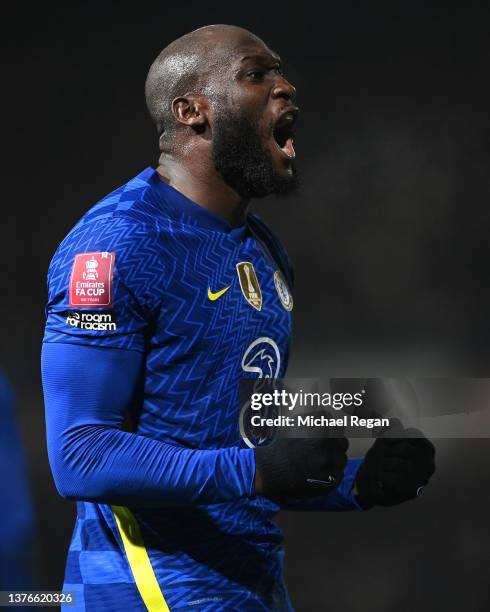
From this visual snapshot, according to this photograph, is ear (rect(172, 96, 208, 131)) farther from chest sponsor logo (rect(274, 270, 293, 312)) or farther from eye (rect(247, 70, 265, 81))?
chest sponsor logo (rect(274, 270, 293, 312))

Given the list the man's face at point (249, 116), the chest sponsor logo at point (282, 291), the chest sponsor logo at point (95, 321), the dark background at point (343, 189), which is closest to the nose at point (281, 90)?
the man's face at point (249, 116)

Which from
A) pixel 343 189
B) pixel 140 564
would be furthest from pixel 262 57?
pixel 343 189

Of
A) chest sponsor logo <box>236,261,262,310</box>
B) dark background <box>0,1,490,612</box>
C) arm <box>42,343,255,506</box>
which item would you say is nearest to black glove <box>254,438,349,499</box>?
arm <box>42,343,255,506</box>

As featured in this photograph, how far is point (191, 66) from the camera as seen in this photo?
1.35 m

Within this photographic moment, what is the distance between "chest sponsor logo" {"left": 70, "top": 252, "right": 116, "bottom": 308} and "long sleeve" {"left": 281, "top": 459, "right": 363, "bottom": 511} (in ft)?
1.33

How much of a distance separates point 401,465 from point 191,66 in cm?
56

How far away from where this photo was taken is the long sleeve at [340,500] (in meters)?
1.39

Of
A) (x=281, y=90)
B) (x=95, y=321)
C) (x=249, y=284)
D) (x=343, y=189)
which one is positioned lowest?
(x=95, y=321)

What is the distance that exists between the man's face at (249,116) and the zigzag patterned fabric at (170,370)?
0.11 m

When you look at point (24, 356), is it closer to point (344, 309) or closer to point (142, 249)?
point (344, 309)

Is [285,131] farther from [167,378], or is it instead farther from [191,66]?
[167,378]

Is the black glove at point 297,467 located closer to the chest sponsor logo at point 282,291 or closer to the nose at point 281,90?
the chest sponsor logo at point 282,291

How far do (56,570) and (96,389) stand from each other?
4.57 feet

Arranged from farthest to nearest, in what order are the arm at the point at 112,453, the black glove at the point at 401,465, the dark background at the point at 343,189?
the dark background at the point at 343,189, the black glove at the point at 401,465, the arm at the point at 112,453
